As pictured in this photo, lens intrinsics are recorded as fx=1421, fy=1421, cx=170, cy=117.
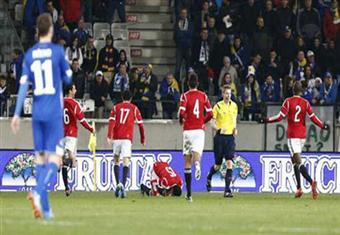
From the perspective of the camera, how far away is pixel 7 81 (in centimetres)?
3491

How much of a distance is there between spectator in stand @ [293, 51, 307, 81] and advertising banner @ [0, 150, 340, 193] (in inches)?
135

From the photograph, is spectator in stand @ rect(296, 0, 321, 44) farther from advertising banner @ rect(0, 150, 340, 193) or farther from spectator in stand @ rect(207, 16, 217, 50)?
advertising banner @ rect(0, 150, 340, 193)

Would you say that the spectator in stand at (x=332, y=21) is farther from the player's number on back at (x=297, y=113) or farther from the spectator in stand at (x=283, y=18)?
the player's number on back at (x=297, y=113)

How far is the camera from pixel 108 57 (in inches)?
1410

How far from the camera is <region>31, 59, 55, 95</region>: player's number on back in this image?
57.9ft

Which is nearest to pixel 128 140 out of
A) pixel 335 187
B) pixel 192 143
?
pixel 192 143

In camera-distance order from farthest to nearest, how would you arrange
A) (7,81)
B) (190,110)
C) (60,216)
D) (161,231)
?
(7,81) → (190,110) → (60,216) → (161,231)

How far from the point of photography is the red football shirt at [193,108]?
89.4 ft

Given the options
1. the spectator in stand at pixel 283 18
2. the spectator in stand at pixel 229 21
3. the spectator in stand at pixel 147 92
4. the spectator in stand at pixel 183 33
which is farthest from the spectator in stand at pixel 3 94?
the spectator in stand at pixel 283 18

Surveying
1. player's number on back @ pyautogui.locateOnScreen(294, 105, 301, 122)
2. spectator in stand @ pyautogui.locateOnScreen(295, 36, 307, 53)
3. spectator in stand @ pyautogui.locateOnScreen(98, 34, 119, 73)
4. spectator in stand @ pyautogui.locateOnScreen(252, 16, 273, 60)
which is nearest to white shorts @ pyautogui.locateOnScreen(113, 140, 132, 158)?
player's number on back @ pyautogui.locateOnScreen(294, 105, 301, 122)

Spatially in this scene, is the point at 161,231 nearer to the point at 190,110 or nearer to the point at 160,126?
the point at 190,110

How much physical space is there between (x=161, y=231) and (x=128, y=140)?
11961 mm

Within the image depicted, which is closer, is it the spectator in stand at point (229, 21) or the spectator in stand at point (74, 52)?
the spectator in stand at point (74, 52)

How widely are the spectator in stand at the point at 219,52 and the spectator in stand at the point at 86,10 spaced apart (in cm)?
385
